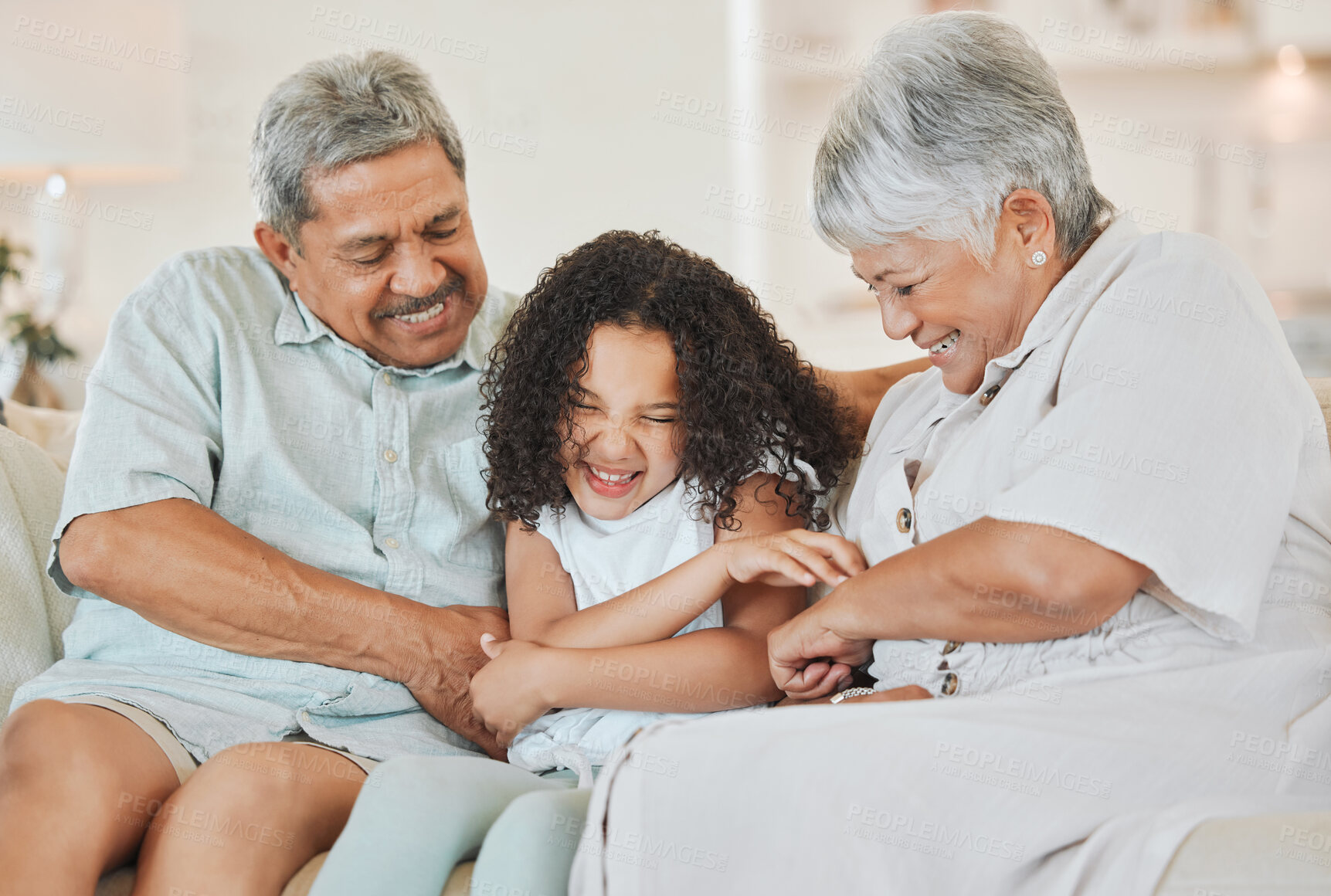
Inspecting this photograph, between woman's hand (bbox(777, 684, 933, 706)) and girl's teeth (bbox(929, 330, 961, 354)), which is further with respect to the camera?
girl's teeth (bbox(929, 330, 961, 354))

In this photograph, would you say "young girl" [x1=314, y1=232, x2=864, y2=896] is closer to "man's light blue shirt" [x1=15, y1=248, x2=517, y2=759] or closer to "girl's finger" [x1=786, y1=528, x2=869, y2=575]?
"girl's finger" [x1=786, y1=528, x2=869, y2=575]

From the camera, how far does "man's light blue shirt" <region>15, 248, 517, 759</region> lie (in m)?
1.44

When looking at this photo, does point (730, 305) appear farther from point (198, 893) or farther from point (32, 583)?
point (32, 583)

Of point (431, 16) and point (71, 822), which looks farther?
point (431, 16)

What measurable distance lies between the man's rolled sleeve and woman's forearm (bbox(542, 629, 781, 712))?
58 centimetres

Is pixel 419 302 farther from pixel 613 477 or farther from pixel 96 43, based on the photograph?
pixel 96 43

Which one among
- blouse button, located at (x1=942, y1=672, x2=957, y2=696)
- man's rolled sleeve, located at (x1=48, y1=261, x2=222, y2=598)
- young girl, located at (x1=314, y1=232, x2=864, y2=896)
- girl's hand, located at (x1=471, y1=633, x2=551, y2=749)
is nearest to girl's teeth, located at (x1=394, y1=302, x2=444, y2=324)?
young girl, located at (x1=314, y1=232, x2=864, y2=896)

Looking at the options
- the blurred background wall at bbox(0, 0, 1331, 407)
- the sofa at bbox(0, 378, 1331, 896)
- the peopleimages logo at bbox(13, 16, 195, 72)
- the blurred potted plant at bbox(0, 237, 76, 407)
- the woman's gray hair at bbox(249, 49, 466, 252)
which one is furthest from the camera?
the blurred background wall at bbox(0, 0, 1331, 407)

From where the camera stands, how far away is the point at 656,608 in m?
1.36

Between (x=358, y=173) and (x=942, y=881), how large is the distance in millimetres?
1197

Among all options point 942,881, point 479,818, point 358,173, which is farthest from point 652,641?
point 358,173

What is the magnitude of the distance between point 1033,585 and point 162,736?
1.00 metres

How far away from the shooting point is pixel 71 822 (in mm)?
1158

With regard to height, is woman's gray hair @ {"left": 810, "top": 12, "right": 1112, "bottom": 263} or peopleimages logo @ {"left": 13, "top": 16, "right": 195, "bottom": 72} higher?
peopleimages logo @ {"left": 13, "top": 16, "right": 195, "bottom": 72}
